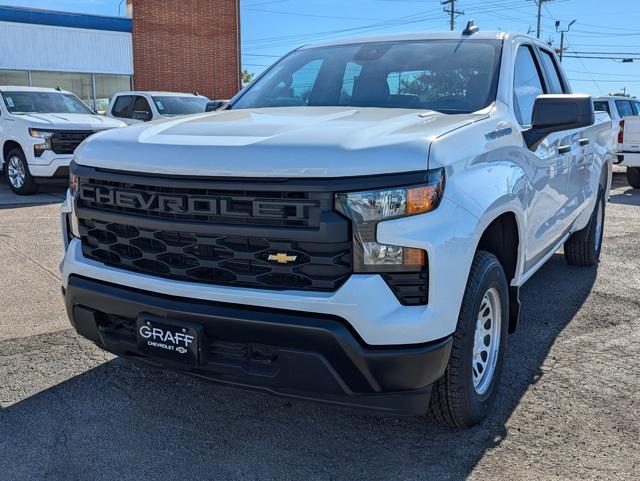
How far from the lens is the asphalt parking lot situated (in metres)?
2.71

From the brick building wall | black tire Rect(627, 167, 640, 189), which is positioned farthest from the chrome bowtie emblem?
the brick building wall

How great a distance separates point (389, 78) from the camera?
3.81m

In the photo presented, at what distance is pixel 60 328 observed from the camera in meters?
4.35

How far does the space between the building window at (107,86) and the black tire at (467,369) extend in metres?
22.7

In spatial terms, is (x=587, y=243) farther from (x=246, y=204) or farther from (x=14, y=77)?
(x=14, y=77)

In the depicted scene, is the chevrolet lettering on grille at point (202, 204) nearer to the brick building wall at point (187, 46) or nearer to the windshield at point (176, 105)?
the windshield at point (176, 105)

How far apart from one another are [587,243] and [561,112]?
114 inches

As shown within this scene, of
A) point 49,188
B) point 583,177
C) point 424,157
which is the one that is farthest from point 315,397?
point 49,188

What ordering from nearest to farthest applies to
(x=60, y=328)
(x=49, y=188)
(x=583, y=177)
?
1. (x=60, y=328)
2. (x=583, y=177)
3. (x=49, y=188)

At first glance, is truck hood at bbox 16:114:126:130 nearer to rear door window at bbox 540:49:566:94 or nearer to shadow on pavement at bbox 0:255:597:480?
shadow on pavement at bbox 0:255:597:480

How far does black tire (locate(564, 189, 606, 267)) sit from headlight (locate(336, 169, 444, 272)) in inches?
154

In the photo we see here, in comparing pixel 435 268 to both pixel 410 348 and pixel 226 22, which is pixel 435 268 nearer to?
pixel 410 348

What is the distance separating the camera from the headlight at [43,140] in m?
10.5

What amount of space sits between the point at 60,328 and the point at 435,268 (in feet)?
9.82
